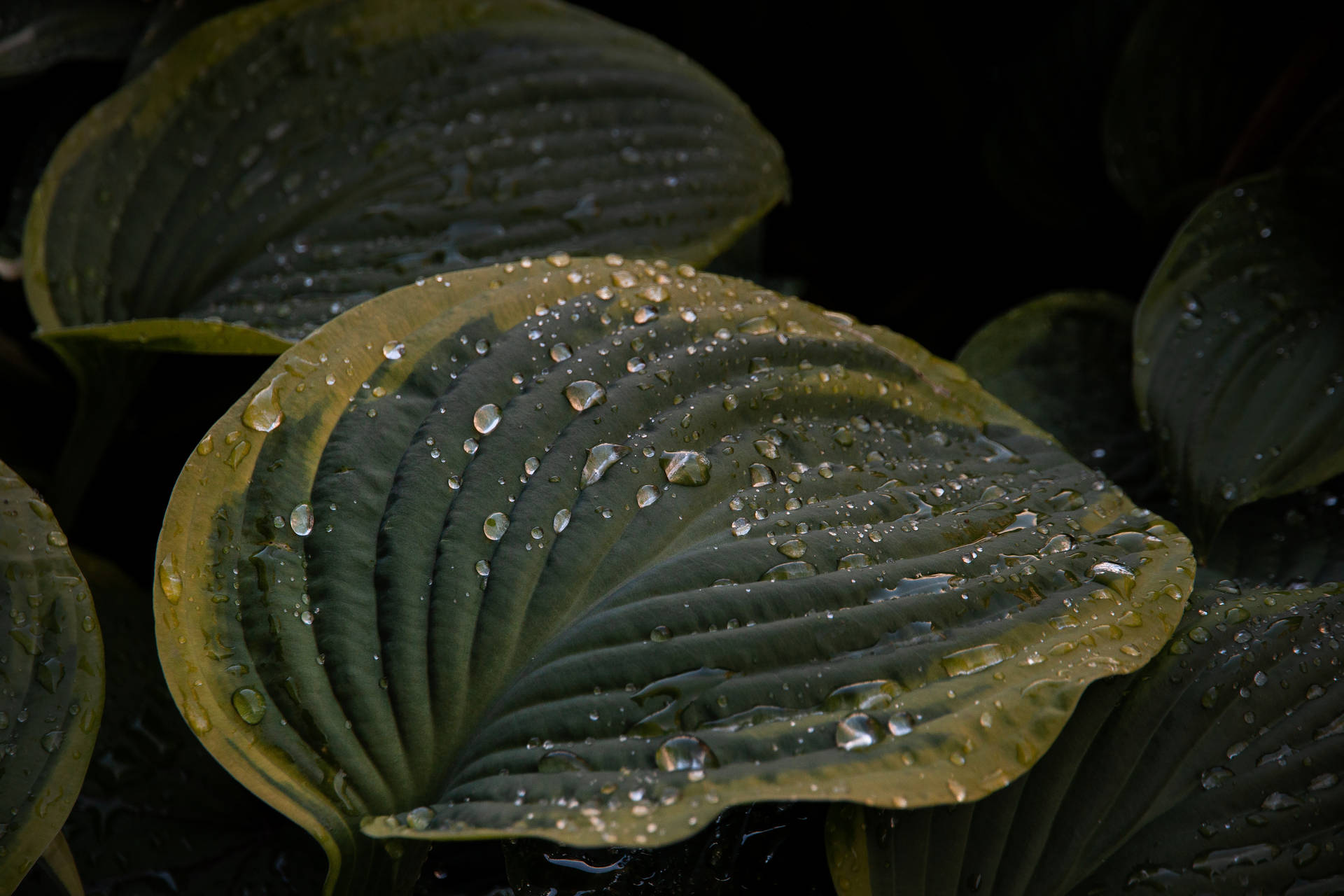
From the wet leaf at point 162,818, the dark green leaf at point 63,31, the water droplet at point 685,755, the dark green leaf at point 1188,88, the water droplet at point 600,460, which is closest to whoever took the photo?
the water droplet at point 685,755

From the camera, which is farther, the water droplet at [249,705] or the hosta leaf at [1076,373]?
the hosta leaf at [1076,373]

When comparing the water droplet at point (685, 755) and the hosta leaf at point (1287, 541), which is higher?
the water droplet at point (685, 755)

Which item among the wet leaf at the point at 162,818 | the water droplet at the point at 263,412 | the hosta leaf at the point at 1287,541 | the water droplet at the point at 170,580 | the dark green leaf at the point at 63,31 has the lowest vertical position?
the wet leaf at the point at 162,818

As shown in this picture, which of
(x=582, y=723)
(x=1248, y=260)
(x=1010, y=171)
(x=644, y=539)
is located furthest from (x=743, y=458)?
(x=1010, y=171)

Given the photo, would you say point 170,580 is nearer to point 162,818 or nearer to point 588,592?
point 588,592

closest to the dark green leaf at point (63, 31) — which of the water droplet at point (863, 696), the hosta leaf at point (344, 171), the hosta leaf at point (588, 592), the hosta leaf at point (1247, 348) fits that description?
the hosta leaf at point (344, 171)

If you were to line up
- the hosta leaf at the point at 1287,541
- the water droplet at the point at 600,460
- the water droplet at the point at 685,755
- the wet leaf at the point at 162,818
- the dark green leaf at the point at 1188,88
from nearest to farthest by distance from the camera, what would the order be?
1. the water droplet at the point at 685,755
2. the water droplet at the point at 600,460
3. the wet leaf at the point at 162,818
4. the hosta leaf at the point at 1287,541
5. the dark green leaf at the point at 1188,88

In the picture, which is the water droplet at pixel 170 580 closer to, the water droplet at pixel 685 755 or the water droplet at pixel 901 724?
the water droplet at pixel 685 755

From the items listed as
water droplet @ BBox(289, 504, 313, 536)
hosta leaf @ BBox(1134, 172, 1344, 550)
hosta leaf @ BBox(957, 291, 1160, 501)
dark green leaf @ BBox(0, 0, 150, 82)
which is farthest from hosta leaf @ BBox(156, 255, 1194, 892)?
dark green leaf @ BBox(0, 0, 150, 82)
